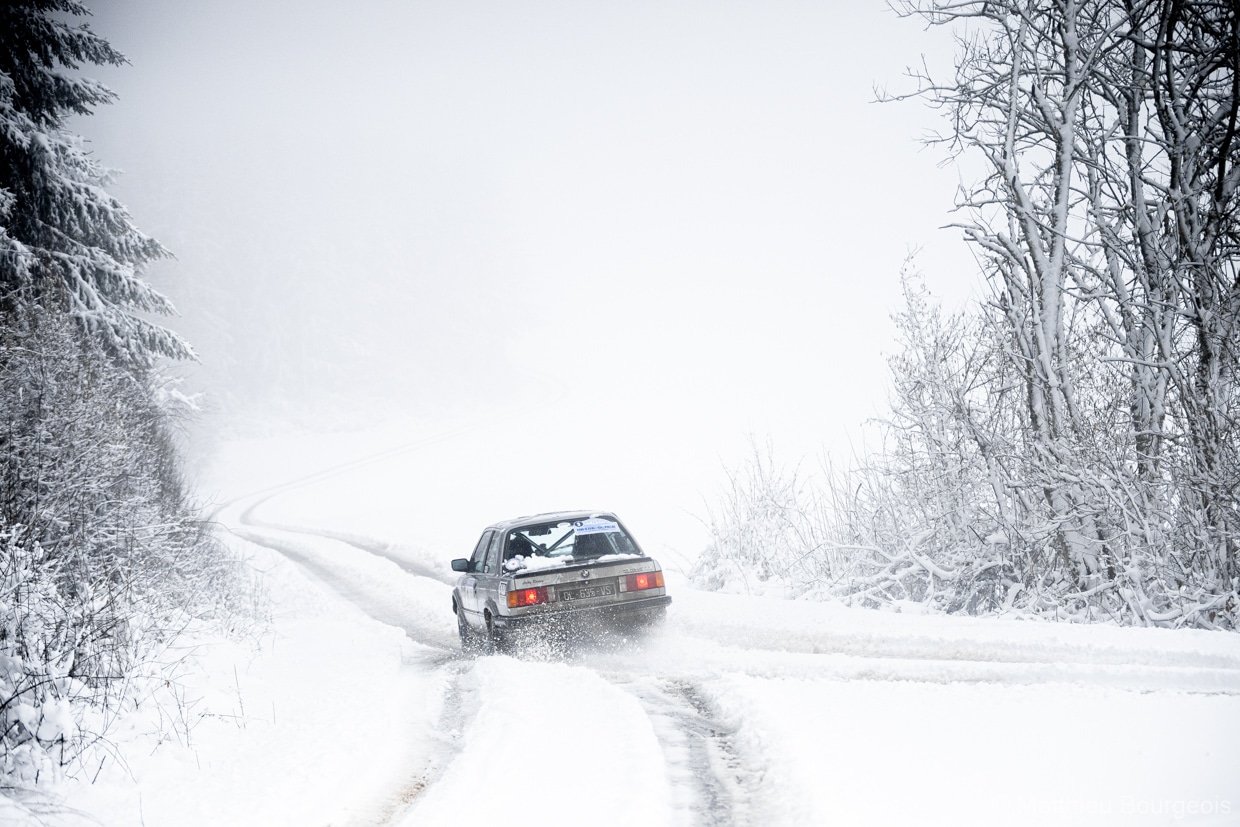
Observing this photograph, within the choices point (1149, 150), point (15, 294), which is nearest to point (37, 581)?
point (15, 294)

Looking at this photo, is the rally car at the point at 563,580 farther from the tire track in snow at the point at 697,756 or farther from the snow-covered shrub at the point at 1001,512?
the snow-covered shrub at the point at 1001,512

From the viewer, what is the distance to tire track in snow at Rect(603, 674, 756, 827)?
3.72 metres

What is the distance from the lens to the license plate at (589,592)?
8.16 meters

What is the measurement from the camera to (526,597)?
8109 mm

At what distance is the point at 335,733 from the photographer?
17.7 ft

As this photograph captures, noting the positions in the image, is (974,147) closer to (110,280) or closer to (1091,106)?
(1091,106)

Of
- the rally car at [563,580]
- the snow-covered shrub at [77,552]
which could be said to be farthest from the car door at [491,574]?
the snow-covered shrub at [77,552]

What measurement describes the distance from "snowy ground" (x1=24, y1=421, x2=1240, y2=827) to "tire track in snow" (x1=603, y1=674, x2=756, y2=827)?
2cm

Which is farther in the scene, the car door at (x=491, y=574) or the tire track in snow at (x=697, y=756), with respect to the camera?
the car door at (x=491, y=574)

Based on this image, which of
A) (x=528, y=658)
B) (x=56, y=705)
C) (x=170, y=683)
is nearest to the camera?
(x=56, y=705)

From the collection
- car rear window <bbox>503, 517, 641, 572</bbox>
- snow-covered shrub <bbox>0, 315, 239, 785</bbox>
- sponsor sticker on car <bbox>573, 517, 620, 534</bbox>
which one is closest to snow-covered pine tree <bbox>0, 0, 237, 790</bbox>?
snow-covered shrub <bbox>0, 315, 239, 785</bbox>

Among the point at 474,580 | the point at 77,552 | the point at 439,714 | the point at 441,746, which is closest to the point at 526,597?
the point at 474,580

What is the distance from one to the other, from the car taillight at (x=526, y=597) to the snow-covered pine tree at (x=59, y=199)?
859 cm

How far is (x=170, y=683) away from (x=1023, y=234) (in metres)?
9.88
